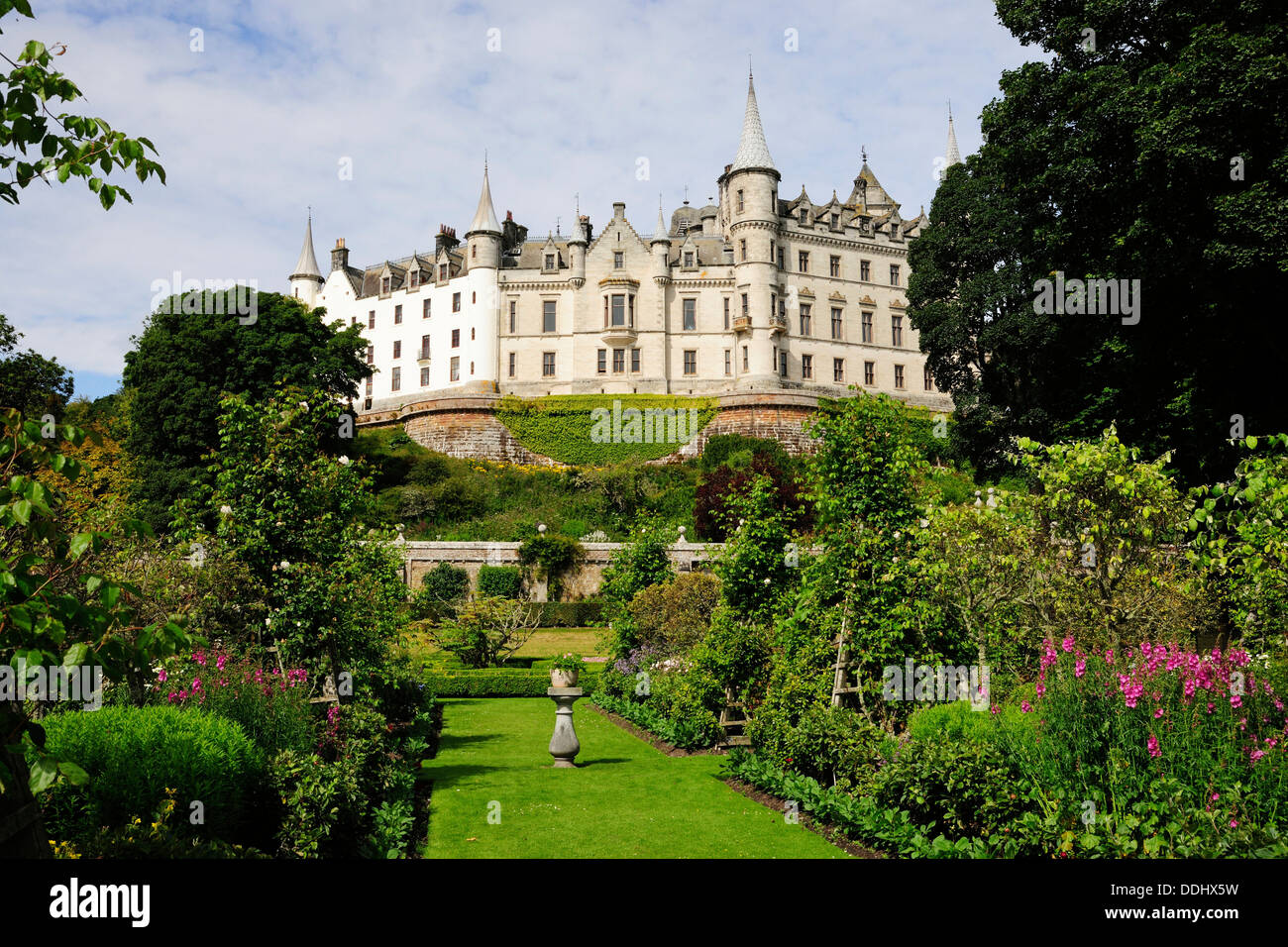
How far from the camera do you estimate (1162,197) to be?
17328mm

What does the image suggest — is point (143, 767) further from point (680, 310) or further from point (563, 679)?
point (680, 310)

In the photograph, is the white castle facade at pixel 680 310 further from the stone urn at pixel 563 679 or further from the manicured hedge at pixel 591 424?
the stone urn at pixel 563 679

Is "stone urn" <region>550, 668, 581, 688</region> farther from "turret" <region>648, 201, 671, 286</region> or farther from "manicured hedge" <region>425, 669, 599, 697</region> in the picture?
"turret" <region>648, 201, 671, 286</region>

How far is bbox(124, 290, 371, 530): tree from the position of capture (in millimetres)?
38062

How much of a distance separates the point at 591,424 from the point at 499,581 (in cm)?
1694

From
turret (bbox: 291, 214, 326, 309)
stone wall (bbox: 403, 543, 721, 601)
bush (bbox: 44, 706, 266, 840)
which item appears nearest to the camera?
bush (bbox: 44, 706, 266, 840)

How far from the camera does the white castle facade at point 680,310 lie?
5616 cm

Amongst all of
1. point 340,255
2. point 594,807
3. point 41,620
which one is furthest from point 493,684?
point 340,255

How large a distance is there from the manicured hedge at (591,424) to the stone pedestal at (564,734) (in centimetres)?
3719

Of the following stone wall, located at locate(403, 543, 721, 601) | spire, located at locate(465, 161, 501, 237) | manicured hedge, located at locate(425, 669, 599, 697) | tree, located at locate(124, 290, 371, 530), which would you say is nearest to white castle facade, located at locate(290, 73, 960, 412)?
spire, located at locate(465, 161, 501, 237)

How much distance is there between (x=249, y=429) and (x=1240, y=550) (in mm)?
11183

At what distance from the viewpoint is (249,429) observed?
1258 cm

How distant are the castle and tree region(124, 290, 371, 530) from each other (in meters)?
12.9

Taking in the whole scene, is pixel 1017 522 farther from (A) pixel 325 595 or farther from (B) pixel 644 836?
(A) pixel 325 595
